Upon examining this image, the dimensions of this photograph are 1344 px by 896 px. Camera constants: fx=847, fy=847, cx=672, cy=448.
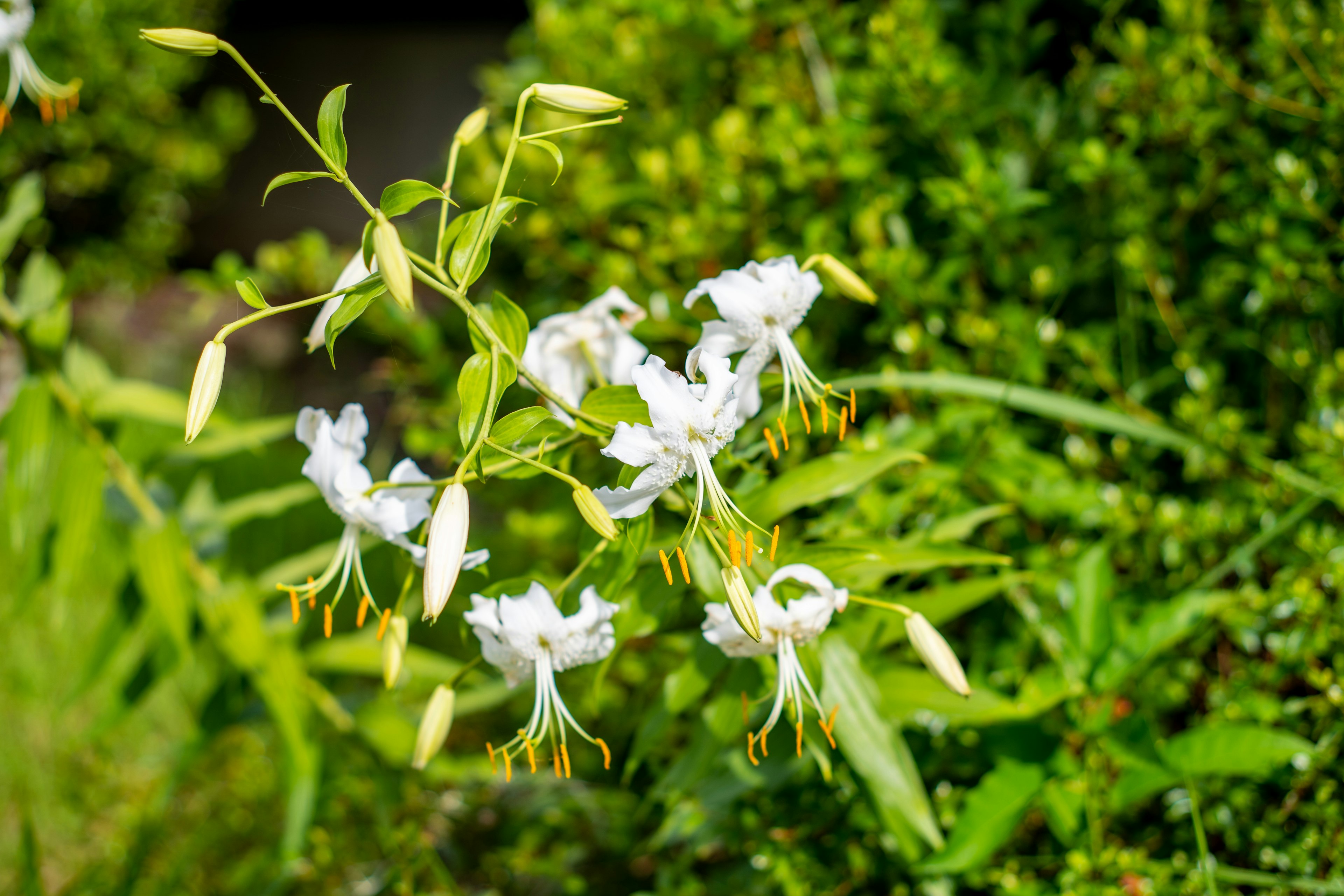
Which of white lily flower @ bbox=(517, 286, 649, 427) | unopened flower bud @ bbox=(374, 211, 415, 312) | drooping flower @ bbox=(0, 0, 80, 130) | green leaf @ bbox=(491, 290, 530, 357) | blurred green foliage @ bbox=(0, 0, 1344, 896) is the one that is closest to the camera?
unopened flower bud @ bbox=(374, 211, 415, 312)

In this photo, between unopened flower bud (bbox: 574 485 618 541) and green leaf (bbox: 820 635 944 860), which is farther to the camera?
green leaf (bbox: 820 635 944 860)

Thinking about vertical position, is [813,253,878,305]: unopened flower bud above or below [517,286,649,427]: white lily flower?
above

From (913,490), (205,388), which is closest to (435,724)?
(205,388)

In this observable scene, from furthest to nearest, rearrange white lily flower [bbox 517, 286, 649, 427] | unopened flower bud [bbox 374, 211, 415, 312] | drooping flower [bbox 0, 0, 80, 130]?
drooping flower [bbox 0, 0, 80, 130]
white lily flower [bbox 517, 286, 649, 427]
unopened flower bud [bbox 374, 211, 415, 312]

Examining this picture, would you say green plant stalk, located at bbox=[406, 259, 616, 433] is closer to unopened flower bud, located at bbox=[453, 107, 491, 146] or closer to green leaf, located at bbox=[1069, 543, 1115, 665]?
unopened flower bud, located at bbox=[453, 107, 491, 146]

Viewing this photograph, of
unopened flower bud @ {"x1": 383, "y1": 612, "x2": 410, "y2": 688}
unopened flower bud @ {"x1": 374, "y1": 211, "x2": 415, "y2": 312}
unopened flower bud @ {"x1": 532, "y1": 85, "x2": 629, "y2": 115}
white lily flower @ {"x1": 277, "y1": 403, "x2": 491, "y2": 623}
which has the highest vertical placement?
unopened flower bud @ {"x1": 532, "y1": 85, "x2": 629, "y2": 115}

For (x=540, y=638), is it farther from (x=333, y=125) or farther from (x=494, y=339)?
(x=333, y=125)

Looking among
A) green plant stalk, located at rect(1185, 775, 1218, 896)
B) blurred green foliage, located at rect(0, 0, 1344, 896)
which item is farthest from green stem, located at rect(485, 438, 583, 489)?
green plant stalk, located at rect(1185, 775, 1218, 896)
